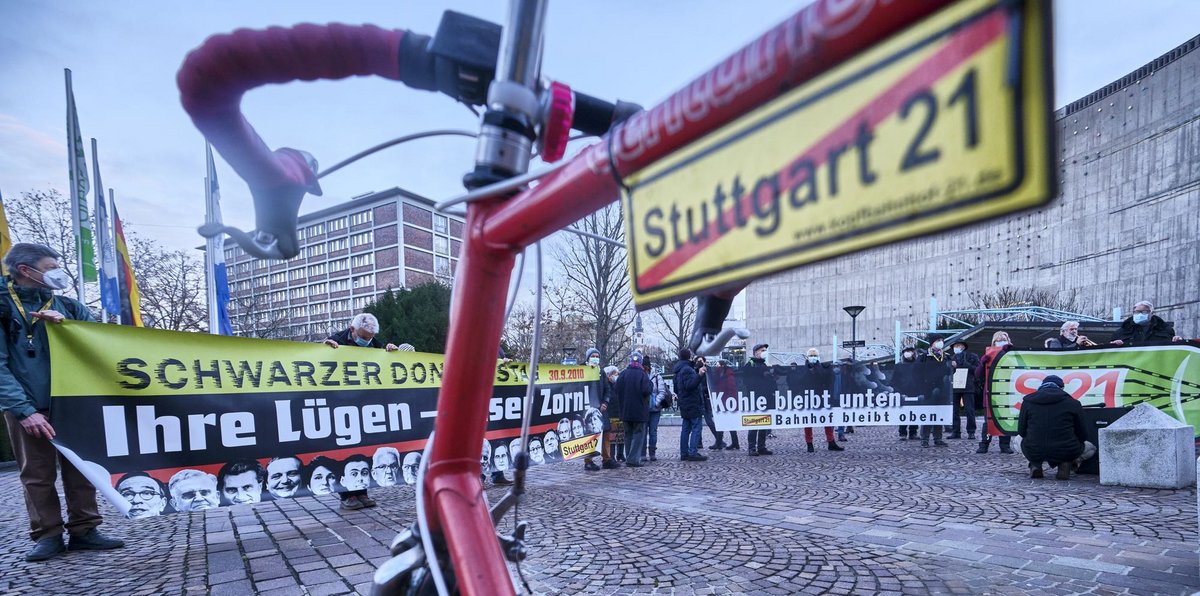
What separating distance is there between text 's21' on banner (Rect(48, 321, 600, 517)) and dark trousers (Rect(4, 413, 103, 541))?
496 mm

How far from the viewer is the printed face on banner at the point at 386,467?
5391 mm

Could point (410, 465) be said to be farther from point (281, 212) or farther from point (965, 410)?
point (965, 410)

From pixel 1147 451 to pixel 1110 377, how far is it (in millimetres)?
1912

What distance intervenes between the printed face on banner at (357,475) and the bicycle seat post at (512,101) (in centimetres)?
460

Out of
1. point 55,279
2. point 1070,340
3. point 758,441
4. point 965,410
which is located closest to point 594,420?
point 758,441

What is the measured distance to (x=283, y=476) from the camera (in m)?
4.75

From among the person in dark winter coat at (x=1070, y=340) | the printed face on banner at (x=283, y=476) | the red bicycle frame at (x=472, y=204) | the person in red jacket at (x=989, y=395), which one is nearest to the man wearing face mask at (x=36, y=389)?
the printed face on banner at (x=283, y=476)

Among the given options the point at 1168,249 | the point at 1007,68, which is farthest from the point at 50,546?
the point at 1168,249

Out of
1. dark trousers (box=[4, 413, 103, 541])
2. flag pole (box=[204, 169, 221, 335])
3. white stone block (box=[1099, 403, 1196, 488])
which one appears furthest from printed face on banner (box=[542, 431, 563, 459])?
white stone block (box=[1099, 403, 1196, 488])

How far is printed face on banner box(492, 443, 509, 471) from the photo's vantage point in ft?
21.2

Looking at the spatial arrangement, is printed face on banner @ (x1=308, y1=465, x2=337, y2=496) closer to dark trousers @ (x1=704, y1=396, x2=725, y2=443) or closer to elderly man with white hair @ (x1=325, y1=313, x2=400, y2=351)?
elderly man with white hair @ (x1=325, y1=313, x2=400, y2=351)

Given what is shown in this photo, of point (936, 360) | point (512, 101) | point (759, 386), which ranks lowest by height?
point (759, 386)

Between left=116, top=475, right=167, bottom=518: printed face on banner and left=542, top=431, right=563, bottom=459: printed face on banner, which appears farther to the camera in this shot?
left=542, top=431, right=563, bottom=459: printed face on banner

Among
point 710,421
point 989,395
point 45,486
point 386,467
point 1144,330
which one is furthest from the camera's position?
point 710,421
